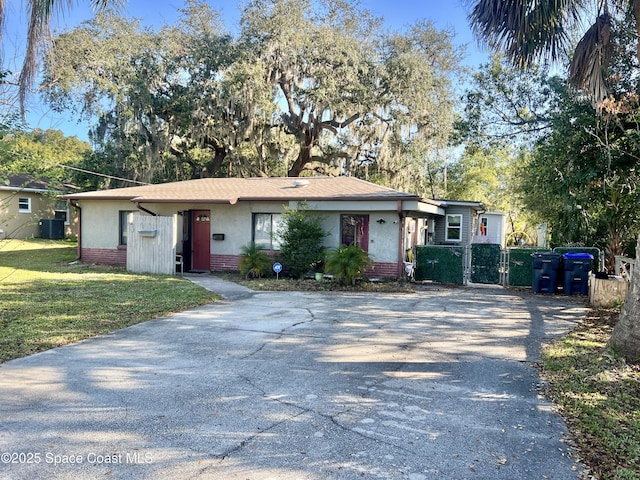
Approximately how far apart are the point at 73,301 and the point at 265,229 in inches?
284

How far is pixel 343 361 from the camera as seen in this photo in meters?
5.77

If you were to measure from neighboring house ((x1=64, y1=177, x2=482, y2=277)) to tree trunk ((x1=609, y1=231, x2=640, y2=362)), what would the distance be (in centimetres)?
759

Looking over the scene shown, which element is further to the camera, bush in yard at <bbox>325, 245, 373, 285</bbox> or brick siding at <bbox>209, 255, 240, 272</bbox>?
brick siding at <bbox>209, 255, 240, 272</bbox>

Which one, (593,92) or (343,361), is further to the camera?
(593,92)

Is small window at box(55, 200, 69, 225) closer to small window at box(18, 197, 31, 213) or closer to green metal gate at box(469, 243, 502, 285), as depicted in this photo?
small window at box(18, 197, 31, 213)

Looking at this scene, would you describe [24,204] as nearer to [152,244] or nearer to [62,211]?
[62,211]

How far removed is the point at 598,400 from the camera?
4488 mm

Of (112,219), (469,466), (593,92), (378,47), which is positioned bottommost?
(469,466)

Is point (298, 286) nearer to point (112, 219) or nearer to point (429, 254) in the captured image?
point (429, 254)

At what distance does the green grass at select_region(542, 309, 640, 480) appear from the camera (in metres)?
3.37

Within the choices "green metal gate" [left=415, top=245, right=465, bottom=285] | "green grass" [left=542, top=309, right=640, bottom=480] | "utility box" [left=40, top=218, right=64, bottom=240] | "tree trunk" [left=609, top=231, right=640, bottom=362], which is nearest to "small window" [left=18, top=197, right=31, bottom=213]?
"utility box" [left=40, top=218, right=64, bottom=240]

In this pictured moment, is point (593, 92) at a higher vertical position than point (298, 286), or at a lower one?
higher

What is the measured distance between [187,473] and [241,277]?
11396 mm

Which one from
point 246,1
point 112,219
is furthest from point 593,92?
point 246,1
